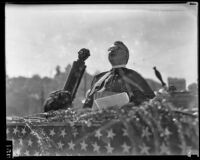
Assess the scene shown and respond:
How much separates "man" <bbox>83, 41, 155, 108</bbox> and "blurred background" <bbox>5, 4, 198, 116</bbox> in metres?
0.04

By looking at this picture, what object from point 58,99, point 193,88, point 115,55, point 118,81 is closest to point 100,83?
point 118,81

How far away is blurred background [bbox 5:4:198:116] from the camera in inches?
107

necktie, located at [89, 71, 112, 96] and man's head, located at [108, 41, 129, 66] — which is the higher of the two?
man's head, located at [108, 41, 129, 66]

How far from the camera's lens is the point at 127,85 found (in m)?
2.74

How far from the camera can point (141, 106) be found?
2.69 meters

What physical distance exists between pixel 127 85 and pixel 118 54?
0.79 ft

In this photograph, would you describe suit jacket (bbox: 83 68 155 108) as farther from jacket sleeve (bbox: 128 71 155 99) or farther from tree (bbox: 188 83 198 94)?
tree (bbox: 188 83 198 94)

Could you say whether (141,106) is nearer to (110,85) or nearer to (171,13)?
(110,85)

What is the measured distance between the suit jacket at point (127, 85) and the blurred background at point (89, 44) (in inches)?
1.7

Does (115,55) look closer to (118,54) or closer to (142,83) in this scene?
(118,54)

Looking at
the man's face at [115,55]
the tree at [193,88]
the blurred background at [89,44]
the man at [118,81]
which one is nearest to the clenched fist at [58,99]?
the blurred background at [89,44]

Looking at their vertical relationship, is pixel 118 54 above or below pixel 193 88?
above

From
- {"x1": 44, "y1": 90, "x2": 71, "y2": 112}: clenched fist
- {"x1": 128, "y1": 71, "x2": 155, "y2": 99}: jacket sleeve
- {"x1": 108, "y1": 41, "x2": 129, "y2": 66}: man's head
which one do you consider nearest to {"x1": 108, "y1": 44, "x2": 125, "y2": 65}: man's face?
{"x1": 108, "y1": 41, "x2": 129, "y2": 66}: man's head

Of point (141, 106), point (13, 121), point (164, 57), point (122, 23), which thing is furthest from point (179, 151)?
point (13, 121)
